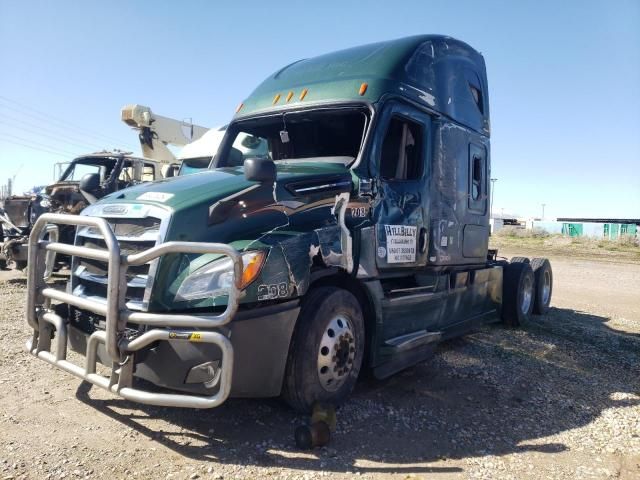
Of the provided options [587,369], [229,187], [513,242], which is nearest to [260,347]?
[229,187]

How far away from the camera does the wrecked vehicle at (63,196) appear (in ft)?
33.0

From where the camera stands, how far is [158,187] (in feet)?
13.3

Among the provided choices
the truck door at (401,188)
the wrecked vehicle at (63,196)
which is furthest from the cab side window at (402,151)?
the wrecked vehicle at (63,196)

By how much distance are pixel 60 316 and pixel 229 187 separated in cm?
160

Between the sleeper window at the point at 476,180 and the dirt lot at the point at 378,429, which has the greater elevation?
the sleeper window at the point at 476,180

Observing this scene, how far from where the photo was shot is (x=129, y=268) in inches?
140

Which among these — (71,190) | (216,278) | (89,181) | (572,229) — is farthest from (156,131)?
(572,229)

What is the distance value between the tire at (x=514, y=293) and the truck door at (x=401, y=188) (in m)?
3.17

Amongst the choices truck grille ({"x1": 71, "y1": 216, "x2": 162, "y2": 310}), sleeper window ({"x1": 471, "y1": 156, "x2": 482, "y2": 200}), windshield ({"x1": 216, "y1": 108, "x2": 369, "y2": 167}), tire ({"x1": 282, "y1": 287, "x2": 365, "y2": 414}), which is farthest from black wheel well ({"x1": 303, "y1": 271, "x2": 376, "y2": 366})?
sleeper window ({"x1": 471, "y1": 156, "x2": 482, "y2": 200})

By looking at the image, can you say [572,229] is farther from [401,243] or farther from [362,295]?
[362,295]

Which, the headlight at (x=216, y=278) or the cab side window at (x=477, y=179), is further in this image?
the cab side window at (x=477, y=179)

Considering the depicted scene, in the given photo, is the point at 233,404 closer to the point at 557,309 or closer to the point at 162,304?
the point at 162,304

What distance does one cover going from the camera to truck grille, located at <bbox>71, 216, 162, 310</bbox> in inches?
135

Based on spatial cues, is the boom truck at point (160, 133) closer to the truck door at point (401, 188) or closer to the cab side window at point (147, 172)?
the cab side window at point (147, 172)
